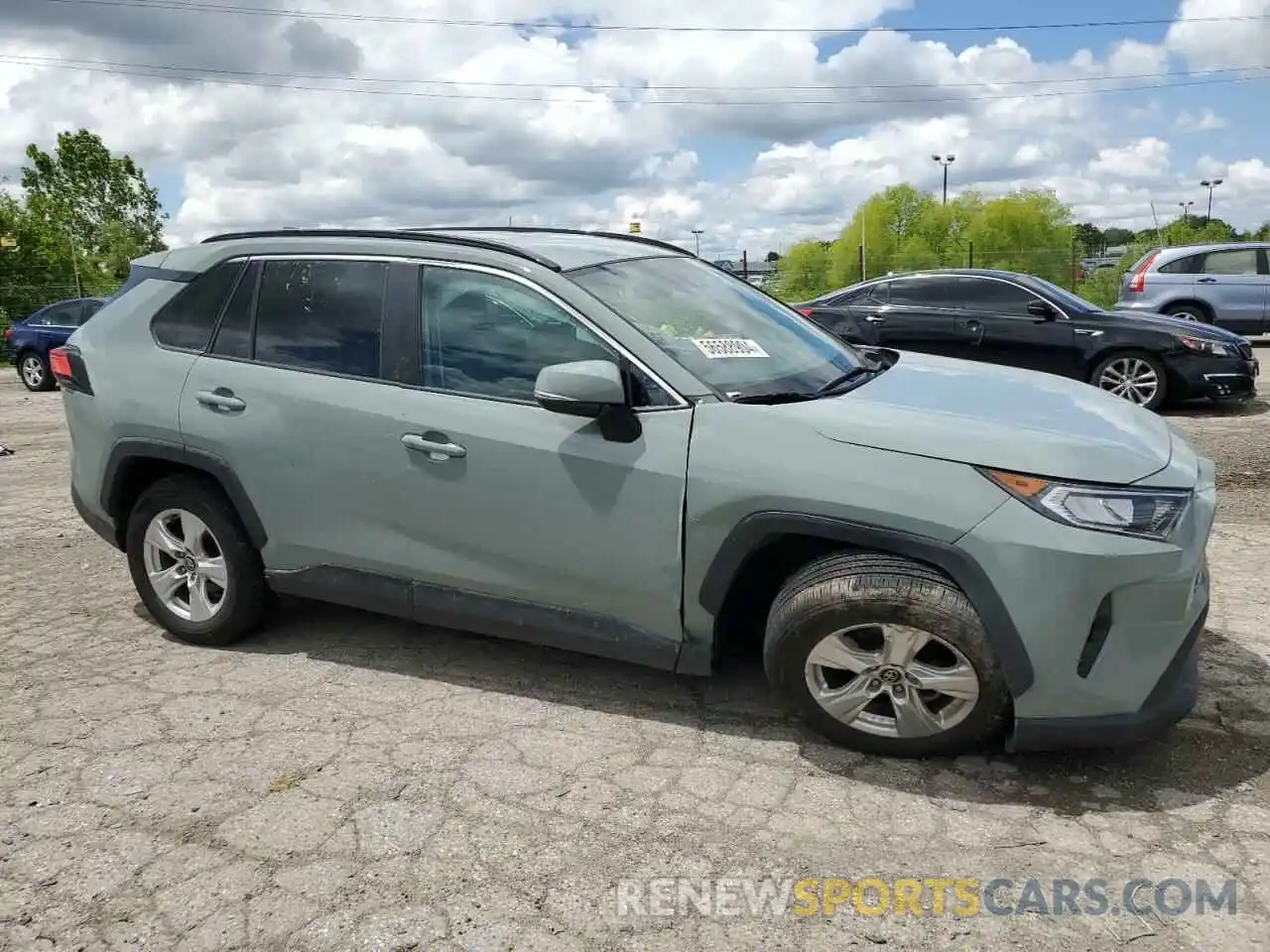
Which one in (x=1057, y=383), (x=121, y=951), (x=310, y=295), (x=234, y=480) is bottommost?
(x=121, y=951)

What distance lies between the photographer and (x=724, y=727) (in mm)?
3480

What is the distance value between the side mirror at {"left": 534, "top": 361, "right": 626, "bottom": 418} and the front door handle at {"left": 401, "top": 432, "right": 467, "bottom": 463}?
435mm

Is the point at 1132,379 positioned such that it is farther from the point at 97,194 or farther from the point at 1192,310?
the point at 97,194

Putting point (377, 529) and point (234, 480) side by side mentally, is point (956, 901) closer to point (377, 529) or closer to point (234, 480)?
point (377, 529)

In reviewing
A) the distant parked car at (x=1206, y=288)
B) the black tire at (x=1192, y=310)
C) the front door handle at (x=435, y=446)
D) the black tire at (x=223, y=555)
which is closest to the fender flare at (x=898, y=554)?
the front door handle at (x=435, y=446)

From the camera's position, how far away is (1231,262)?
49.1 feet

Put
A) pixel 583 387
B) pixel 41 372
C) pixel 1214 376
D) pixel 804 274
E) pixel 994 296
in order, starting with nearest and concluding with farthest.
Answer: pixel 583 387 < pixel 1214 376 < pixel 994 296 < pixel 41 372 < pixel 804 274

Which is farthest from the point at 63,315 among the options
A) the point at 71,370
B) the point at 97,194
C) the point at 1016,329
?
the point at 97,194

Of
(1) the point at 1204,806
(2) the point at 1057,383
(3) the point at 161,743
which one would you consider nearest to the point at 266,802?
(3) the point at 161,743

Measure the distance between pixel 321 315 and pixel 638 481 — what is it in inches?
60.5

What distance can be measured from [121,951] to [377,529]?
163 cm

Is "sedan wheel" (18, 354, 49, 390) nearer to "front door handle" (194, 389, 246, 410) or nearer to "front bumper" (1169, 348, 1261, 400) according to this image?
"front door handle" (194, 389, 246, 410)

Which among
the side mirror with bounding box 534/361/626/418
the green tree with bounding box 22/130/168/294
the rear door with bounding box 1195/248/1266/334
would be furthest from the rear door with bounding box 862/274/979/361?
the green tree with bounding box 22/130/168/294

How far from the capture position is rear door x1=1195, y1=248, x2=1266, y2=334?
14914 mm
